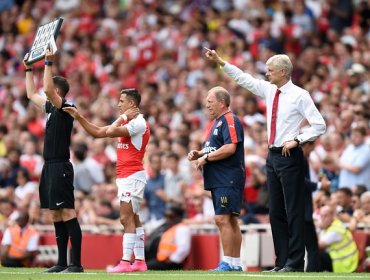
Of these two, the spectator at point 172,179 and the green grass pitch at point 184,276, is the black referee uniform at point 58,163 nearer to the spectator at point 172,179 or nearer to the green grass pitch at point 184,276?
the green grass pitch at point 184,276

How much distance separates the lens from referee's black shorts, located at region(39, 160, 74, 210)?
1284 centimetres

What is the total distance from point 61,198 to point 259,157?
627cm

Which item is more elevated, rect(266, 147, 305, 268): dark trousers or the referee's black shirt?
the referee's black shirt

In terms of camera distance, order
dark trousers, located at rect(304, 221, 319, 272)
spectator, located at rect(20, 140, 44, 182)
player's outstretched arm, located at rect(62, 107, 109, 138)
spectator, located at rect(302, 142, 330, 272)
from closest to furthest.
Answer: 1. player's outstretched arm, located at rect(62, 107, 109, 138)
2. spectator, located at rect(302, 142, 330, 272)
3. dark trousers, located at rect(304, 221, 319, 272)
4. spectator, located at rect(20, 140, 44, 182)

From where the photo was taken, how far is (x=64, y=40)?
2856 cm

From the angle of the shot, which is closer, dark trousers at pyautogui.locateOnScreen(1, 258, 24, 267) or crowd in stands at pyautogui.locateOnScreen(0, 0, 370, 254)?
dark trousers at pyautogui.locateOnScreen(1, 258, 24, 267)

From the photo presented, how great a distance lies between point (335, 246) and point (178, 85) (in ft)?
30.6

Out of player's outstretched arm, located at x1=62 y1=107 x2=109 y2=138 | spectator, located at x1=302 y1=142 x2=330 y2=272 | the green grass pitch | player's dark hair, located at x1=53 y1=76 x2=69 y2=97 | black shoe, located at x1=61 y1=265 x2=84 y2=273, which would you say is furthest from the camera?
spectator, located at x1=302 y1=142 x2=330 y2=272

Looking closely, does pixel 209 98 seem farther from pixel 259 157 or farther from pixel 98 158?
pixel 98 158

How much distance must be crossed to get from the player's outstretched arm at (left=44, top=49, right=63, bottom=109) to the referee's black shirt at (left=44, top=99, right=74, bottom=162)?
112mm

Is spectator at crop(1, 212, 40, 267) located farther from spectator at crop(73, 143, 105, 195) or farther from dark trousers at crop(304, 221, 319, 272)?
dark trousers at crop(304, 221, 319, 272)

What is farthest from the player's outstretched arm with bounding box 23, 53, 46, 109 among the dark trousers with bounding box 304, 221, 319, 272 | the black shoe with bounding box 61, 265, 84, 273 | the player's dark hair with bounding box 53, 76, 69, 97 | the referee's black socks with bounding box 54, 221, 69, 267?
the dark trousers with bounding box 304, 221, 319, 272

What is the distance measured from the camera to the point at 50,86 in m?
12.7

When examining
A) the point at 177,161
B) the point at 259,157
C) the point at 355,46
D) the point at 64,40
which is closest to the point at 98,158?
the point at 177,161
